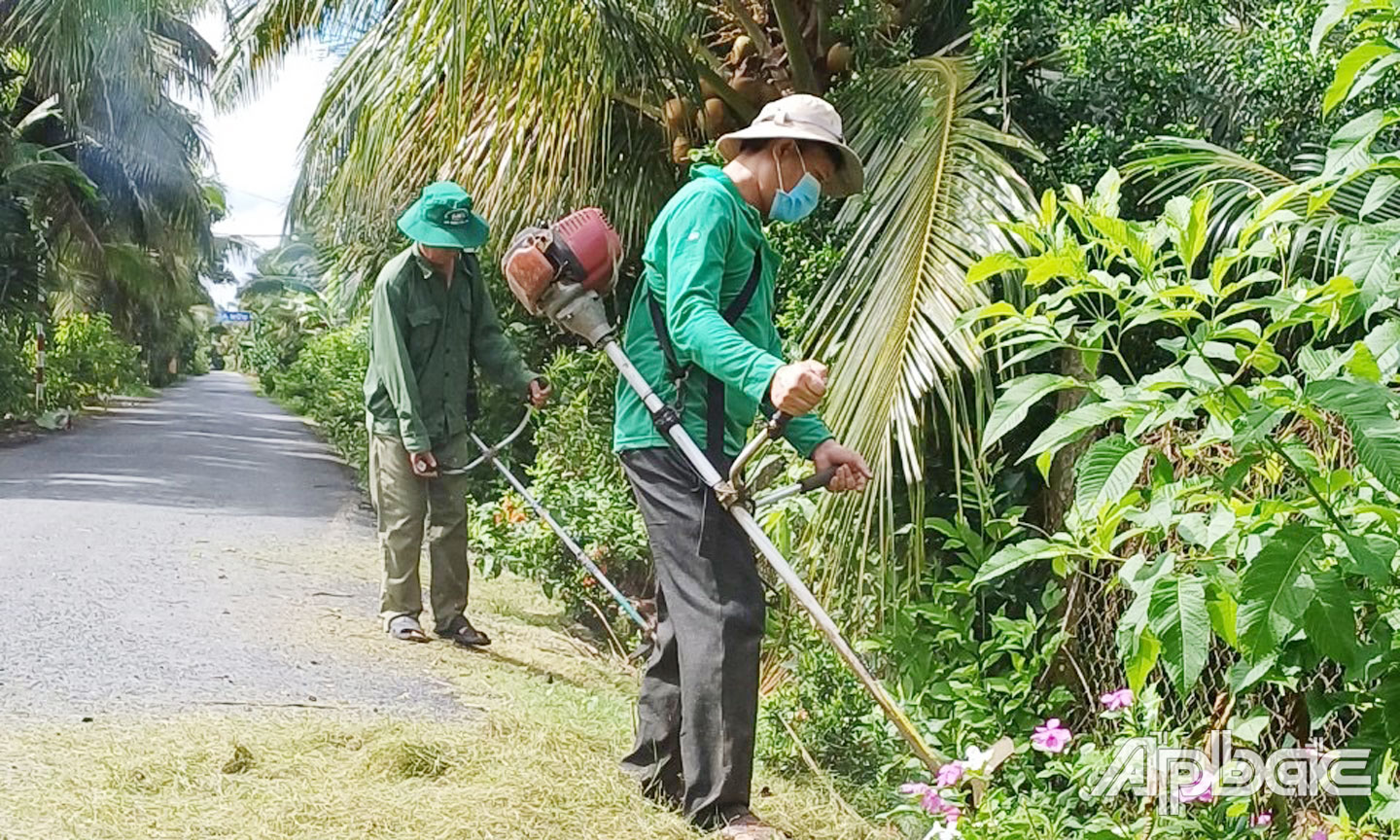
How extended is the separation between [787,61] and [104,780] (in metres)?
4.20

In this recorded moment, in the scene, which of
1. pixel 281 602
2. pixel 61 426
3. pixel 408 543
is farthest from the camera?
pixel 61 426

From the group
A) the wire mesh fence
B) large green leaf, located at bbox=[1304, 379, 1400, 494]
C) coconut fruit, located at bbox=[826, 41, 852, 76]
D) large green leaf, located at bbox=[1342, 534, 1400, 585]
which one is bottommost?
the wire mesh fence

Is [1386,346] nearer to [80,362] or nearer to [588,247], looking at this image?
[588,247]

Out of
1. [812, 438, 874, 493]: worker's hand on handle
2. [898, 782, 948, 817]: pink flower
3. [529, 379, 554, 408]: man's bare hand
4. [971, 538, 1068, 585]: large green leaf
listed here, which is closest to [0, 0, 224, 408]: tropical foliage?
[529, 379, 554, 408]: man's bare hand

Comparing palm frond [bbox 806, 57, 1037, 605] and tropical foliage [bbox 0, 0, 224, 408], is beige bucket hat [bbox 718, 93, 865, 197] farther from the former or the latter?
tropical foliage [bbox 0, 0, 224, 408]

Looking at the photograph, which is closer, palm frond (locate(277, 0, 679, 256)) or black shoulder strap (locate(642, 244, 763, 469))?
black shoulder strap (locate(642, 244, 763, 469))

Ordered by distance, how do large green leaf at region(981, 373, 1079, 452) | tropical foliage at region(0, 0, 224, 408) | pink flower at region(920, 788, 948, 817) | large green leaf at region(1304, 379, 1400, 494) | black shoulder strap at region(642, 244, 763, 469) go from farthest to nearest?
tropical foliage at region(0, 0, 224, 408), black shoulder strap at region(642, 244, 763, 469), pink flower at region(920, 788, 948, 817), large green leaf at region(981, 373, 1079, 452), large green leaf at region(1304, 379, 1400, 494)

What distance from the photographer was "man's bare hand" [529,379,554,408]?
5.85 m

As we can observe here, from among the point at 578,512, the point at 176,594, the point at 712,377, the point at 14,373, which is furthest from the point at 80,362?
the point at 712,377

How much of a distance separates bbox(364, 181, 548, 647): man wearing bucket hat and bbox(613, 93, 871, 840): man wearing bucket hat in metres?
2.24

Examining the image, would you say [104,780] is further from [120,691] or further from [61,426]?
[61,426]

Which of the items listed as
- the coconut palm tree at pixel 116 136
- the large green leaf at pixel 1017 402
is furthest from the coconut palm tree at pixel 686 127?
the coconut palm tree at pixel 116 136

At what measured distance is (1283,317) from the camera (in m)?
2.31

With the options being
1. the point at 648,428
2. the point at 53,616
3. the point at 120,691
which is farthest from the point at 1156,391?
the point at 53,616
